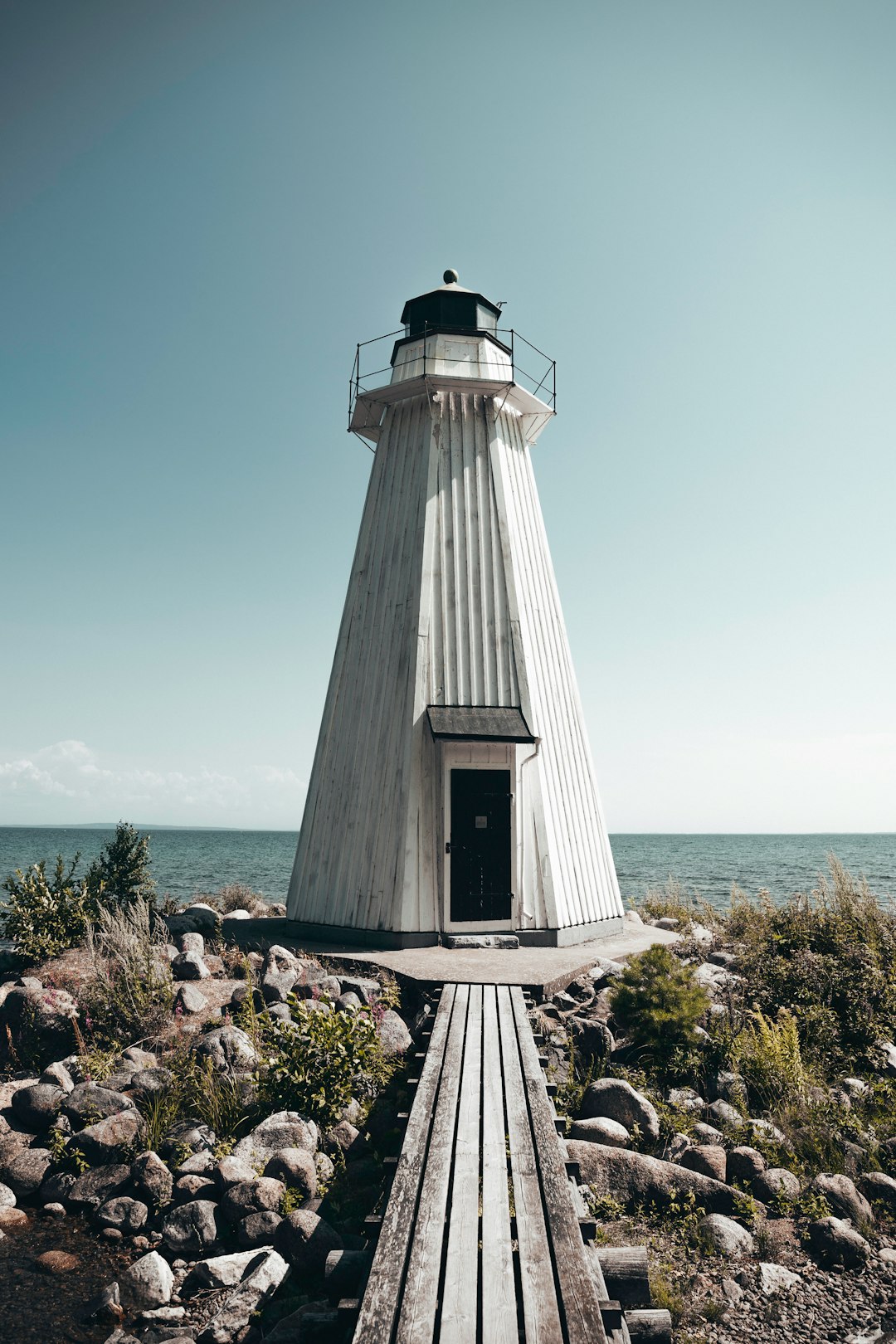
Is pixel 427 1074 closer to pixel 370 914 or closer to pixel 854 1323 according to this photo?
pixel 854 1323

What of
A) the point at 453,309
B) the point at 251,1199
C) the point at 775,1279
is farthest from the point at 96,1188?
the point at 453,309

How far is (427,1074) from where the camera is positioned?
6.45 metres

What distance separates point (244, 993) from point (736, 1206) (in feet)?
17.8

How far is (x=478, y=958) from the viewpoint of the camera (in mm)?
10852

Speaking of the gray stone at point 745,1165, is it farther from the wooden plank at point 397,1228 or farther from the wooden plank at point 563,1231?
the wooden plank at point 397,1228

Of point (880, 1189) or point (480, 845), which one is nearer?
point (880, 1189)

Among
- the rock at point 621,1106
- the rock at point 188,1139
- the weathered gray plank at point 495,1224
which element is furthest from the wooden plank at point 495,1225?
the rock at point 188,1139

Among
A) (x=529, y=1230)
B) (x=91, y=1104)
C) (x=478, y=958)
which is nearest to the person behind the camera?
(x=529, y=1230)

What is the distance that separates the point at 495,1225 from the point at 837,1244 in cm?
320

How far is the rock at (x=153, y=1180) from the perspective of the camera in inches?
239

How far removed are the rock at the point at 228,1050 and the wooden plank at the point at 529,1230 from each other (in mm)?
2615

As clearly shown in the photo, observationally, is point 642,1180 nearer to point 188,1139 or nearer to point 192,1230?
point 192,1230

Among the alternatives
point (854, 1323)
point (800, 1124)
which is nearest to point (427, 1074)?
point (854, 1323)

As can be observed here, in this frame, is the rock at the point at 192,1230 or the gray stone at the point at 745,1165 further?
the gray stone at the point at 745,1165
